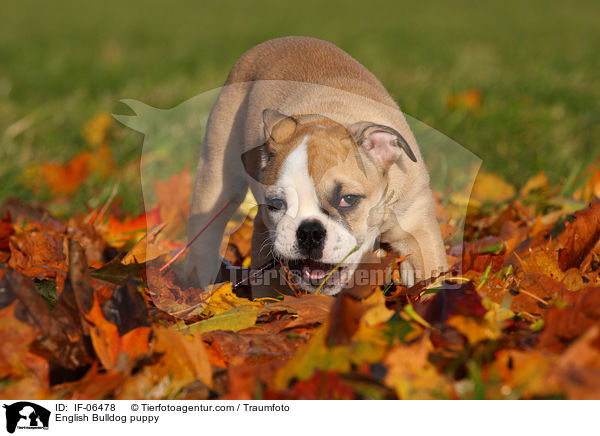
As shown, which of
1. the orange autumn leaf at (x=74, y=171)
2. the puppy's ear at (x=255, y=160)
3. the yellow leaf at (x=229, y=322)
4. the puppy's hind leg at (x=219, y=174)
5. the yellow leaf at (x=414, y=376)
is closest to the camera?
the yellow leaf at (x=414, y=376)

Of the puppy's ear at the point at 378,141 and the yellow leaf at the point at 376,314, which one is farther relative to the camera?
the puppy's ear at the point at 378,141

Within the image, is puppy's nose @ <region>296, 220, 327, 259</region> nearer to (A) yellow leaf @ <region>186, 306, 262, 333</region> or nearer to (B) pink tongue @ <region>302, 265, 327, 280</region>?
(B) pink tongue @ <region>302, 265, 327, 280</region>

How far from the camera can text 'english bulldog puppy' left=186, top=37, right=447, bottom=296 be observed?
2701mm

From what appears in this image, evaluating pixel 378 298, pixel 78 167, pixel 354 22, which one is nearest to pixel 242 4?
pixel 354 22

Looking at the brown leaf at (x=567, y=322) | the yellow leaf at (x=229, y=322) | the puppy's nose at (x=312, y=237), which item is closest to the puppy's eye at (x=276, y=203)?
the puppy's nose at (x=312, y=237)

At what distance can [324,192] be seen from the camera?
2.69m

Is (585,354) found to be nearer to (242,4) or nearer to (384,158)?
(384,158)

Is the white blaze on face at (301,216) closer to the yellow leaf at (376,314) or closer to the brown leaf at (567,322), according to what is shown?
the yellow leaf at (376,314)

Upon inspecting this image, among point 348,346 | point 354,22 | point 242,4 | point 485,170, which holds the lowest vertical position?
point 348,346
